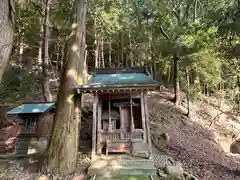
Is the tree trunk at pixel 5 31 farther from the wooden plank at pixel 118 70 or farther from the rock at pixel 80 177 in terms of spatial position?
the wooden plank at pixel 118 70

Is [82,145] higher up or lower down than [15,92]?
lower down

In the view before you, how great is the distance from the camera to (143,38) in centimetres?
1808

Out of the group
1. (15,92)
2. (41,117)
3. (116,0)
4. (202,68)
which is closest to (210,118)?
(202,68)

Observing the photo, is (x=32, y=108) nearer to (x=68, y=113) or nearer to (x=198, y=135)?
(x=68, y=113)

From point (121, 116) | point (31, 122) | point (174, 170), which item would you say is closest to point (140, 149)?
point (121, 116)

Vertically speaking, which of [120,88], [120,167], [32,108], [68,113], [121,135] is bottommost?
[120,167]

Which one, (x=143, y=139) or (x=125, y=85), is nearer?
(x=125, y=85)

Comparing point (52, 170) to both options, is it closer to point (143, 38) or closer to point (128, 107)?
point (128, 107)

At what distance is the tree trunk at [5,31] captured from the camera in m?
1.98

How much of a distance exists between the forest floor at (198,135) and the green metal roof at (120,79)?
303cm

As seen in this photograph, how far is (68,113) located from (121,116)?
2.42 m

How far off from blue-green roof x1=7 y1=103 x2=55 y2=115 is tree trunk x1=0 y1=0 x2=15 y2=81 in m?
7.44

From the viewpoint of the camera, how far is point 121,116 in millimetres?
8578

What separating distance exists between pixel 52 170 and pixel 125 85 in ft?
11.0
